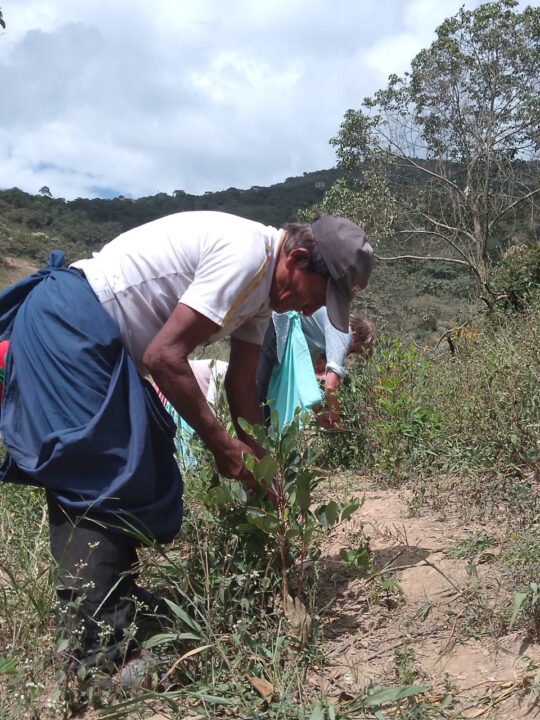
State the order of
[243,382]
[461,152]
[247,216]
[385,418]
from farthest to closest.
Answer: [247,216] < [461,152] < [385,418] < [243,382]

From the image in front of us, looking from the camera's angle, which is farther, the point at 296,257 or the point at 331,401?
the point at 331,401

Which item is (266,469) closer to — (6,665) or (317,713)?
(317,713)

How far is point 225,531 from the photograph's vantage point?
2.07 metres

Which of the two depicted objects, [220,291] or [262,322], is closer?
[220,291]

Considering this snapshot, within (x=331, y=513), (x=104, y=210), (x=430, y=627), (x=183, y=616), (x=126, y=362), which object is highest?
(x=104, y=210)

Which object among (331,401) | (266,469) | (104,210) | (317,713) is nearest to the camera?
(317,713)

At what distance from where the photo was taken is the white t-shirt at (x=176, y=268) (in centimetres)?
186

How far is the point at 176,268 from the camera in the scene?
75.7 inches

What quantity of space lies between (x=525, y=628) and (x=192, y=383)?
1103 mm

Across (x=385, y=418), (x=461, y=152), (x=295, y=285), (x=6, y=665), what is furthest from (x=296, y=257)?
(x=461, y=152)

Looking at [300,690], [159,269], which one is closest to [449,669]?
[300,690]

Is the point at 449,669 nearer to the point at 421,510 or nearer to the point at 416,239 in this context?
the point at 421,510

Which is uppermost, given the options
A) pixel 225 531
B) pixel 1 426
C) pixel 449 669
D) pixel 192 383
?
pixel 192 383

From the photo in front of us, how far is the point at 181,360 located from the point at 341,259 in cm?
55
